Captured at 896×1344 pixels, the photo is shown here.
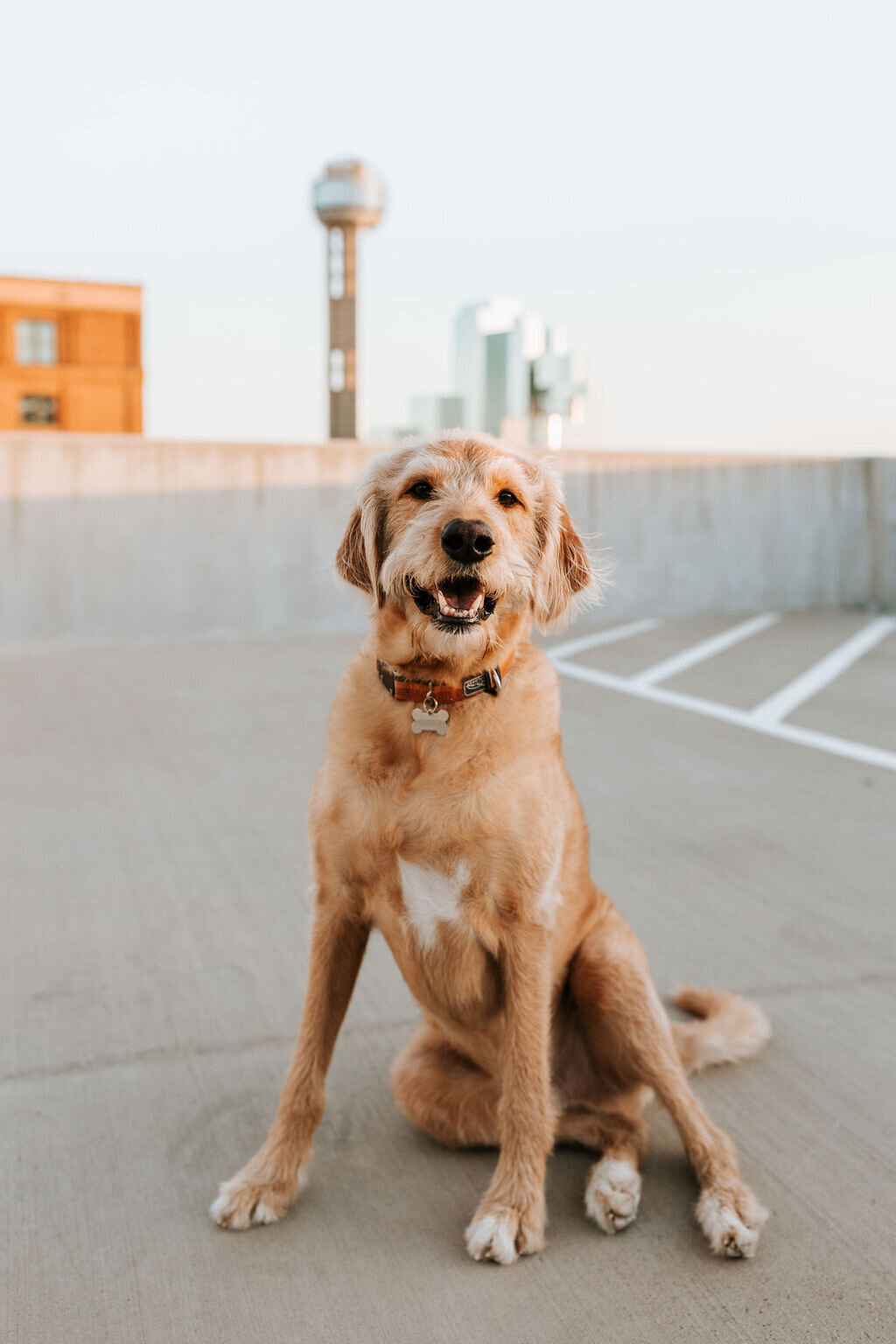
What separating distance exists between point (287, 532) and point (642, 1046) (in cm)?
→ 899

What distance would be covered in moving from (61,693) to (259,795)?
2.99m

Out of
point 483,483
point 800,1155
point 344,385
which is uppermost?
point 344,385

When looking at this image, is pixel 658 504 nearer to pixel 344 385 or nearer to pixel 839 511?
pixel 839 511

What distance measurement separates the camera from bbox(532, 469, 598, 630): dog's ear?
2.28 meters

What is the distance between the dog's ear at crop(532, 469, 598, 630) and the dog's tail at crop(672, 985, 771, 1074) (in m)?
0.97

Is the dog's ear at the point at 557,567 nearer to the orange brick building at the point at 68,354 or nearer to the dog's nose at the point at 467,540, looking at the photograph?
the dog's nose at the point at 467,540

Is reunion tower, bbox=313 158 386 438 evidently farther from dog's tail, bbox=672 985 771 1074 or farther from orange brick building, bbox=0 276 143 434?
dog's tail, bbox=672 985 771 1074

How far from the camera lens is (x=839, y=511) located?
1273cm

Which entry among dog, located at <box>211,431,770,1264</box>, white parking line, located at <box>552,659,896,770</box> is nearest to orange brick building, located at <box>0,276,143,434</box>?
white parking line, located at <box>552,659,896,770</box>

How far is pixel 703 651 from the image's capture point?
373 inches

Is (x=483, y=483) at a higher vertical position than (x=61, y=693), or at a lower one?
higher

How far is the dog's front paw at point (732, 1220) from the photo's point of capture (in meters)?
1.97

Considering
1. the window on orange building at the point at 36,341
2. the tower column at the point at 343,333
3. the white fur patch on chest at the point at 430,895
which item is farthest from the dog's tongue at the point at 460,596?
the window on orange building at the point at 36,341

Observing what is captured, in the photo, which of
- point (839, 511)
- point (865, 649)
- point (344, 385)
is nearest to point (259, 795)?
point (865, 649)
